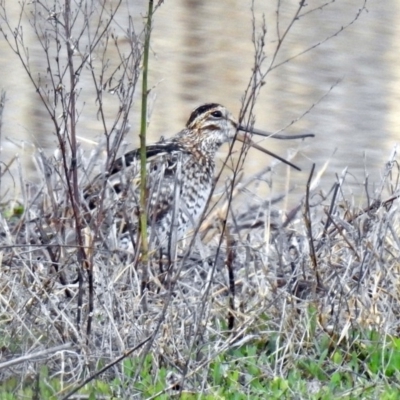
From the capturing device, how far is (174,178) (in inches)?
221

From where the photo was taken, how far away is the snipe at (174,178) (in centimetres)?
531

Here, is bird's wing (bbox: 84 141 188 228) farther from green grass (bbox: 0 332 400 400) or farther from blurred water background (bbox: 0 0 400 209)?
blurred water background (bbox: 0 0 400 209)

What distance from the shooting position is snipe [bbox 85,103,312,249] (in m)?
5.31

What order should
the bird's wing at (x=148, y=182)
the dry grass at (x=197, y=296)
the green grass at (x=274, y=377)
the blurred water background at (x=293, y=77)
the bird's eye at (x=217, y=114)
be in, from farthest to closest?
the blurred water background at (x=293, y=77) → the bird's eye at (x=217, y=114) → the bird's wing at (x=148, y=182) → the dry grass at (x=197, y=296) → the green grass at (x=274, y=377)

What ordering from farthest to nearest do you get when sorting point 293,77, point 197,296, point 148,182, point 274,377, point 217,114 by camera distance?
point 293,77 → point 217,114 → point 148,182 → point 197,296 → point 274,377

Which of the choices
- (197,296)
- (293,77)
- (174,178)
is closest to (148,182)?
(174,178)

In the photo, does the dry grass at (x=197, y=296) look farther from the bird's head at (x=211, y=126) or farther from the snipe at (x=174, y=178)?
the bird's head at (x=211, y=126)

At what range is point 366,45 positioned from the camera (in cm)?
726

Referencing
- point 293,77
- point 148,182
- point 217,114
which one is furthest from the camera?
point 293,77

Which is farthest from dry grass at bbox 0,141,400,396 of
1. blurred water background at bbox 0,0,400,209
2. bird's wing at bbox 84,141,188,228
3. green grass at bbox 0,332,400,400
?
blurred water background at bbox 0,0,400,209

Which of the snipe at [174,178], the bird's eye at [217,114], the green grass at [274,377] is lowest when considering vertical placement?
the green grass at [274,377]

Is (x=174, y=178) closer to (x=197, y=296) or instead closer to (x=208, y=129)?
(x=197, y=296)

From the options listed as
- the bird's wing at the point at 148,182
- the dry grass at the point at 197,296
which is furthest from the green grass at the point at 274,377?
the bird's wing at the point at 148,182

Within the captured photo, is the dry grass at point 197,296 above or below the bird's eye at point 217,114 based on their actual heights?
below
